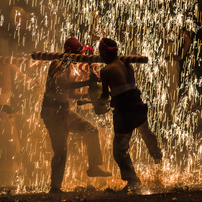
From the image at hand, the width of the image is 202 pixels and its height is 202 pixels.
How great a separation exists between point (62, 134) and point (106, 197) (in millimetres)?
1027

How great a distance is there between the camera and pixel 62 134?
331 cm

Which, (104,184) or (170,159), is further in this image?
(170,159)

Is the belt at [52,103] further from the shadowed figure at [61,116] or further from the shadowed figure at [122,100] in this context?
the shadowed figure at [122,100]

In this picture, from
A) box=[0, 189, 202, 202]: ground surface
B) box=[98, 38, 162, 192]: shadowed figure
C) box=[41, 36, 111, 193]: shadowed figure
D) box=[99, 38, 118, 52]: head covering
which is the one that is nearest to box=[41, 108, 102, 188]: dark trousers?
box=[41, 36, 111, 193]: shadowed figure

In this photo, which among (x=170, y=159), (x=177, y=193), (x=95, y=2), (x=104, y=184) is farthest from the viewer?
(x=95, y=2)

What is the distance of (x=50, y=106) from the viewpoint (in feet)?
10.8

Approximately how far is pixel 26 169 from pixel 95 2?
14.1ft

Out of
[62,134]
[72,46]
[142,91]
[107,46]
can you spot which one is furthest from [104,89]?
[142,91]

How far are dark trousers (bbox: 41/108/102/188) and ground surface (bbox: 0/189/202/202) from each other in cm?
41

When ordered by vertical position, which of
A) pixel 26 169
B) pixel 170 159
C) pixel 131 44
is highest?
pixel 131 44

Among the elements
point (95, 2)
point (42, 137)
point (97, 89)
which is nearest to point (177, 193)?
point (97, 89)

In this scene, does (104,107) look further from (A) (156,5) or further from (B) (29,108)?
(A) (156,5)

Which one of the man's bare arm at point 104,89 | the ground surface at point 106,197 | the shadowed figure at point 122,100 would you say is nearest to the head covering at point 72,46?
the shadowed figure at point 122,100

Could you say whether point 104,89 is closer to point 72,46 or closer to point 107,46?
point 107,46
